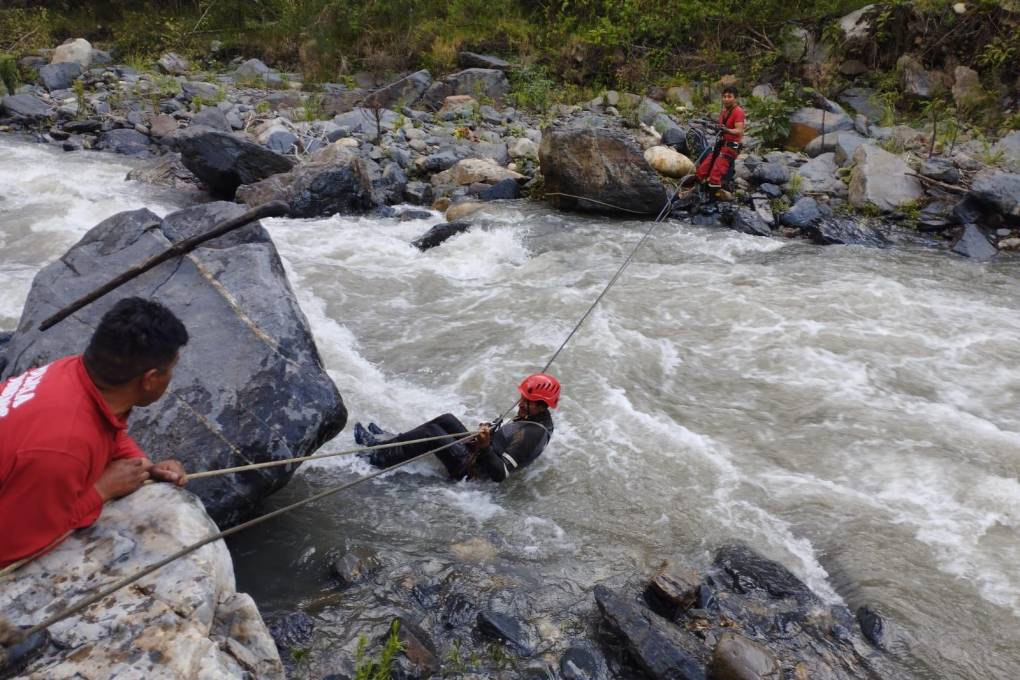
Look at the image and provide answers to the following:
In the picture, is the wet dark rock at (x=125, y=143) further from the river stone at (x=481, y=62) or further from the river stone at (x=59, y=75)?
the river stone at (x=481, y=62)

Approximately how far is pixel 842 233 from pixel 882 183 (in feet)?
5.23

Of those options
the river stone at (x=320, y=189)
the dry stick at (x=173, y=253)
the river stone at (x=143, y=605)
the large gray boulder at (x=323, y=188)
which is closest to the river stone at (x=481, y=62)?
the large gray boulder at (x=323, y=188)

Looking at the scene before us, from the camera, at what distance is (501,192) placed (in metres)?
11.2

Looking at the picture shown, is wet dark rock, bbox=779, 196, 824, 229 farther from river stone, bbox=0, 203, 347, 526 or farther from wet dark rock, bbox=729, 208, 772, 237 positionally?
river stone, bbox=0, 203, 347, 526

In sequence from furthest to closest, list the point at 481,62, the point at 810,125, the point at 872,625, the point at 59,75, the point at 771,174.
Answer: the point at 481,62
the point at 59,75
the point at 810,125
the point at 771,174
the point at 872,625

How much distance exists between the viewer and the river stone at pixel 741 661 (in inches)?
128

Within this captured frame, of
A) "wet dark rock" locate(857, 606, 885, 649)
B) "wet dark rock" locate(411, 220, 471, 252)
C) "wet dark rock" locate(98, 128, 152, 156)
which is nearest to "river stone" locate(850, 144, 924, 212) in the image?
"wet dark rock" locate(411, 220, 471, 252)

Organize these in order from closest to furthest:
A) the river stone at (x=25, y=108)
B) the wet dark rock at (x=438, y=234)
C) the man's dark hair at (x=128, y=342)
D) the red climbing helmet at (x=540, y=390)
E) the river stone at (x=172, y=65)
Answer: the man's dark hair at (x=128, y=342)
the red climbing helmet at (x=540, y=390)
the wet dark rock at (x=438, y=234)
the river stone at (x=25, y=108)
the river stone at (x=172, y=65)

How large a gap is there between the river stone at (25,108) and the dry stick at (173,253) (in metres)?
11.4

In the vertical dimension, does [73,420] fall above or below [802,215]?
above

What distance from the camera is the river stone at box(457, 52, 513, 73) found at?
1706 cm

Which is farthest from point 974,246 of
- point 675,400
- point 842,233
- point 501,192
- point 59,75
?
point 59,75

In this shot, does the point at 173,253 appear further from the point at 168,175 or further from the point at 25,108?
the point at 25,108

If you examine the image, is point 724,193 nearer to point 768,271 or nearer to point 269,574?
point 768,271
